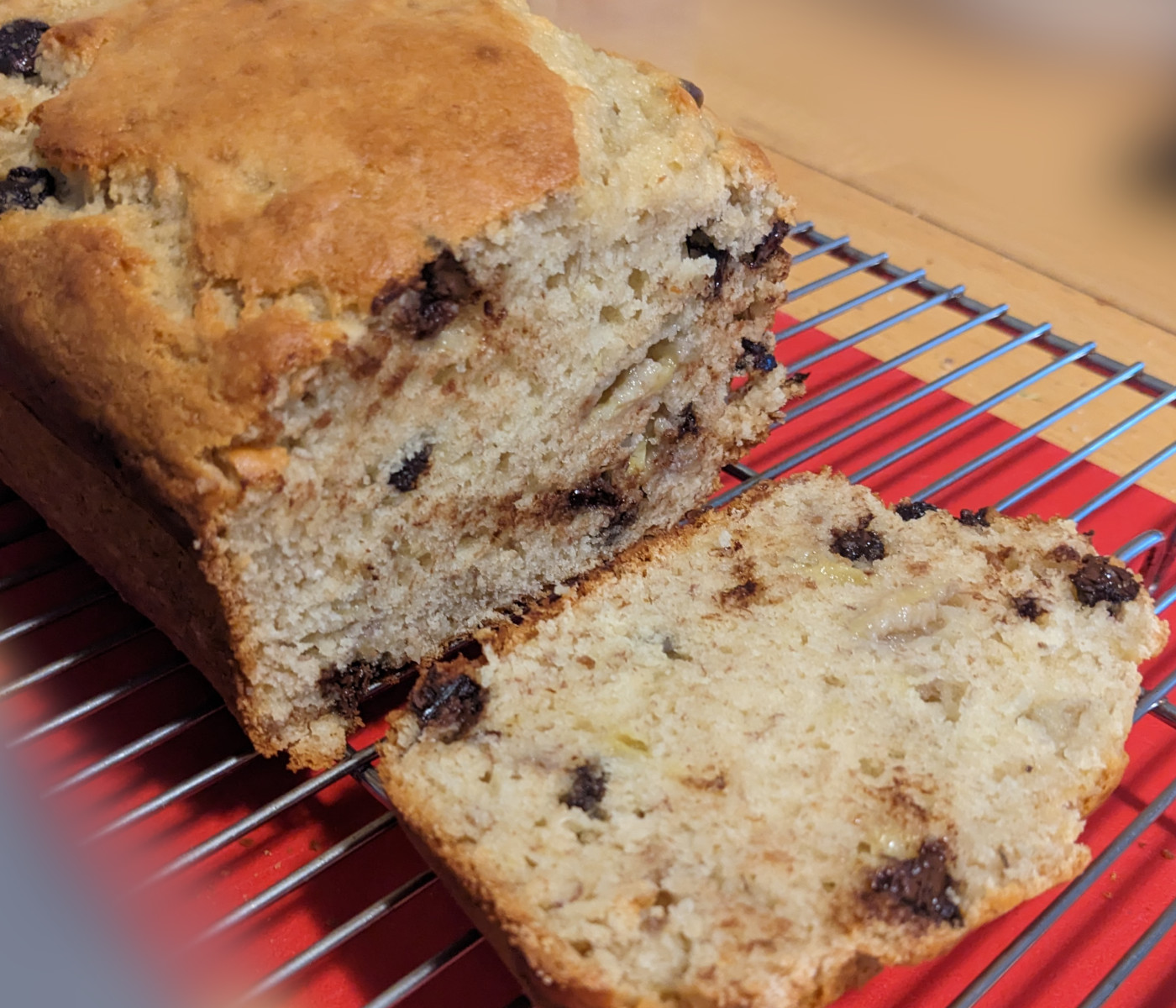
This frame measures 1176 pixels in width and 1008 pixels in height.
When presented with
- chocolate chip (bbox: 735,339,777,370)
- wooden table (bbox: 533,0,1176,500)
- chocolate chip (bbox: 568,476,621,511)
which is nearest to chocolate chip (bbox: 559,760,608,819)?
chocolate chip (bbox: 568,476,621,511)

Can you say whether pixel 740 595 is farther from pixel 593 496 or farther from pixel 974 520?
pixel 974 520

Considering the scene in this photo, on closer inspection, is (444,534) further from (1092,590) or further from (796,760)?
(1092,590)

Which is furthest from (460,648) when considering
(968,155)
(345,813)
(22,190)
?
(968,155)

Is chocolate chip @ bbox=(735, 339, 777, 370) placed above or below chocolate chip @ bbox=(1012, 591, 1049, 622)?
above

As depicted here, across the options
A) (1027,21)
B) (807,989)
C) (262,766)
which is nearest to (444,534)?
(262,766)

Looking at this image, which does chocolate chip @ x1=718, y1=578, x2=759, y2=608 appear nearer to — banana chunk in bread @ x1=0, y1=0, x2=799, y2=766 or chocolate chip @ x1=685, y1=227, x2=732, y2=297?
banana chunk in bread @ x1=0, y1=0, x2=799, y2=766

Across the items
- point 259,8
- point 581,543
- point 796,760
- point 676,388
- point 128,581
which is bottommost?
point 796,760
